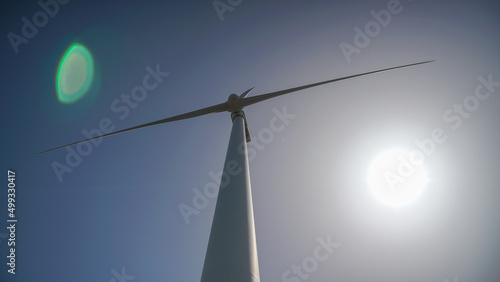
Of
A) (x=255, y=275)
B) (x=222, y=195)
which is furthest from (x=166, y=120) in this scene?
(x=255, y=275)

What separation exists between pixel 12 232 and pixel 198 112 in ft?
50.2

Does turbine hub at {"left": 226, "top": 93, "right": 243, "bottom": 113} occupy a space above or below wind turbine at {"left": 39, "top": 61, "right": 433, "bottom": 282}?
above

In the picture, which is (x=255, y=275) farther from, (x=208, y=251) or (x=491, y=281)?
(x=491, y=281)

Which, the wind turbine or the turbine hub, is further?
the turbine hub

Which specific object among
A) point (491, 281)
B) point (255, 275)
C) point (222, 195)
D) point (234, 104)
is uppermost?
point (234, 104)

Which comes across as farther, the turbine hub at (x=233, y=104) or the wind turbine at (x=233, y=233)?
the turbine hub at (x=233, y=104)

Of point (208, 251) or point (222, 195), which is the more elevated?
point (222, 195)

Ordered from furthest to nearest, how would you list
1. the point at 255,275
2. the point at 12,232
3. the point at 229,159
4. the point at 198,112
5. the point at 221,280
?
1. the point at 12,232
2. the point at 198,112
3. the point at 229,159
4. the point at 255,275
5. the point at 221,280

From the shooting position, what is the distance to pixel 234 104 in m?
12.3

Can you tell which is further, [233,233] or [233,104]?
[233,104]

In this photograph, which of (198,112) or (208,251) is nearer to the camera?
(208,251)

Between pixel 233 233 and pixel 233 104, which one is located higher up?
pixel 233 104

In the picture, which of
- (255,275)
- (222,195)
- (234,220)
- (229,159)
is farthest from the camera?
(229,159)

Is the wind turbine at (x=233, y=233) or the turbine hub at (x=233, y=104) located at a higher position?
the turbine hub at (x=233, y=104)
